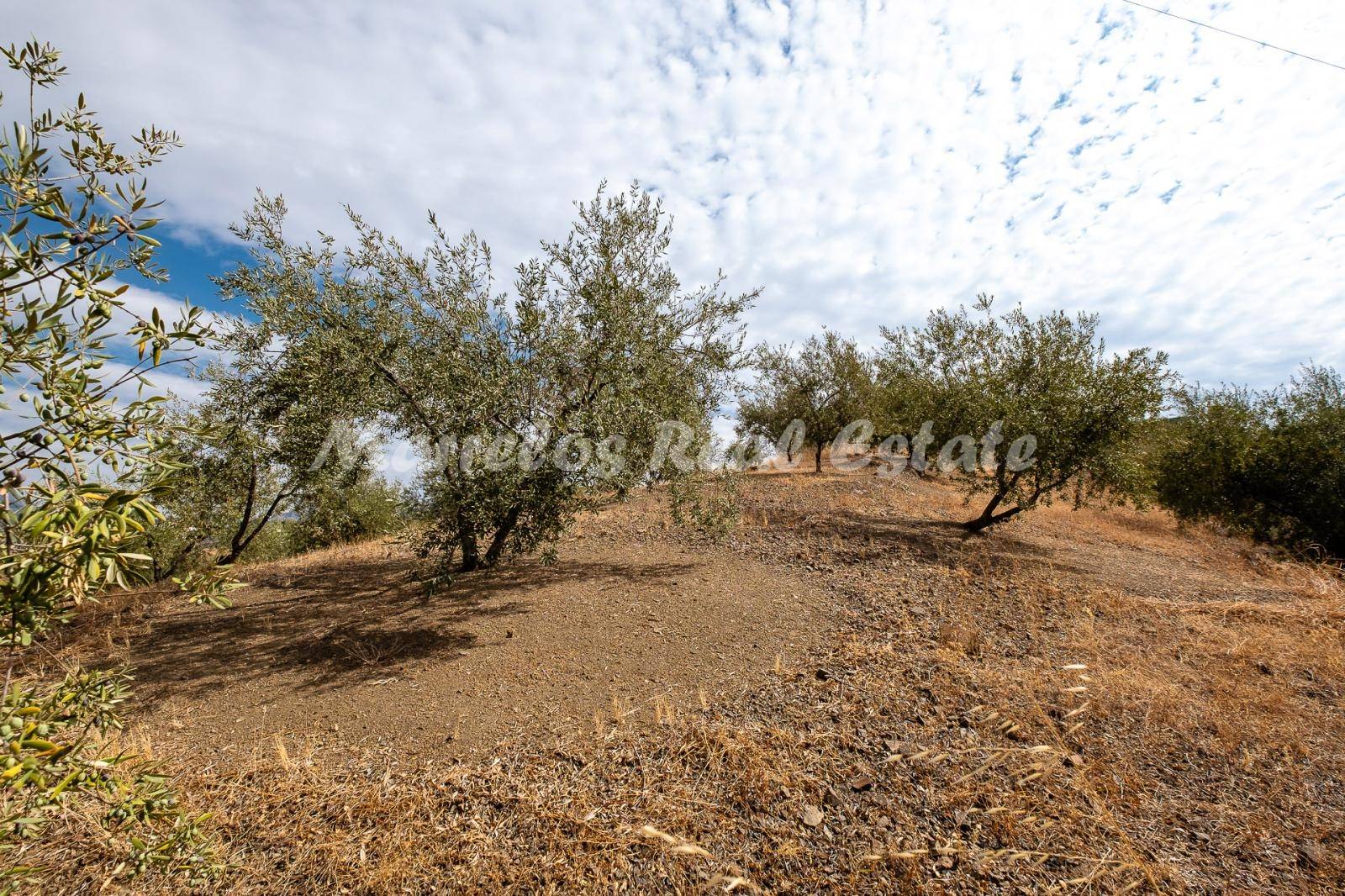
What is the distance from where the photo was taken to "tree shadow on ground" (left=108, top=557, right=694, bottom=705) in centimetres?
618

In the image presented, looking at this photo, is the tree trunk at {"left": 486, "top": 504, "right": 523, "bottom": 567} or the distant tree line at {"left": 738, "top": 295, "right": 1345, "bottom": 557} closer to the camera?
the tree trunk at {"left": 486, "top": 504, "right": 523, "bottom": 567}

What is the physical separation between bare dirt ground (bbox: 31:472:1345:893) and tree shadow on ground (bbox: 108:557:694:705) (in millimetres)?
56

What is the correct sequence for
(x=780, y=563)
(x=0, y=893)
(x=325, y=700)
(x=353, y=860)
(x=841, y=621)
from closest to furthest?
(x=0, y=893) → (x=353, y=860) → (x=325, y=700) → (x=841, y=621) → (x=780, y=563)

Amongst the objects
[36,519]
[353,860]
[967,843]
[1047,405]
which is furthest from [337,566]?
[1047,405]

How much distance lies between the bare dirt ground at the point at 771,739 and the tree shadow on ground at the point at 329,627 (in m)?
0.06

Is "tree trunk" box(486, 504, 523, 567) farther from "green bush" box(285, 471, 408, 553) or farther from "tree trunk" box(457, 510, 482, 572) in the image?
"green bush" box(285, 471, 408, 553)

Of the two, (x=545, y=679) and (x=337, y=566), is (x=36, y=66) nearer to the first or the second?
(x=545, y=679)

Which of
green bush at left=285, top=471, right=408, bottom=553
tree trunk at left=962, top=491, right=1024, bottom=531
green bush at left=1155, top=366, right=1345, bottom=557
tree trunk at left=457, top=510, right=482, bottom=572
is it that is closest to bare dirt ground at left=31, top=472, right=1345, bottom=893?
tree trunk at left=457, top=510, right=482, bottom=572

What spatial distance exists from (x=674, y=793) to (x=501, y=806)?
4.78 feet

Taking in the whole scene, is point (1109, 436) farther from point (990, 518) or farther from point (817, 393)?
point (817, 393)

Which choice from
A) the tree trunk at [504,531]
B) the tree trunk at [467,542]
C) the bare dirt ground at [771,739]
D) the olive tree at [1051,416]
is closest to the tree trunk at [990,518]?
the olive tree at [1051,416]

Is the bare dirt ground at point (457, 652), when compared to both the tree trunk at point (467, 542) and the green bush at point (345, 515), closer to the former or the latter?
the tree trunk at point (467, 542)

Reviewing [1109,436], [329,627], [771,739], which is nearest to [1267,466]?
[1109,436]

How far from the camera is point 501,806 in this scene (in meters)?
4.23
